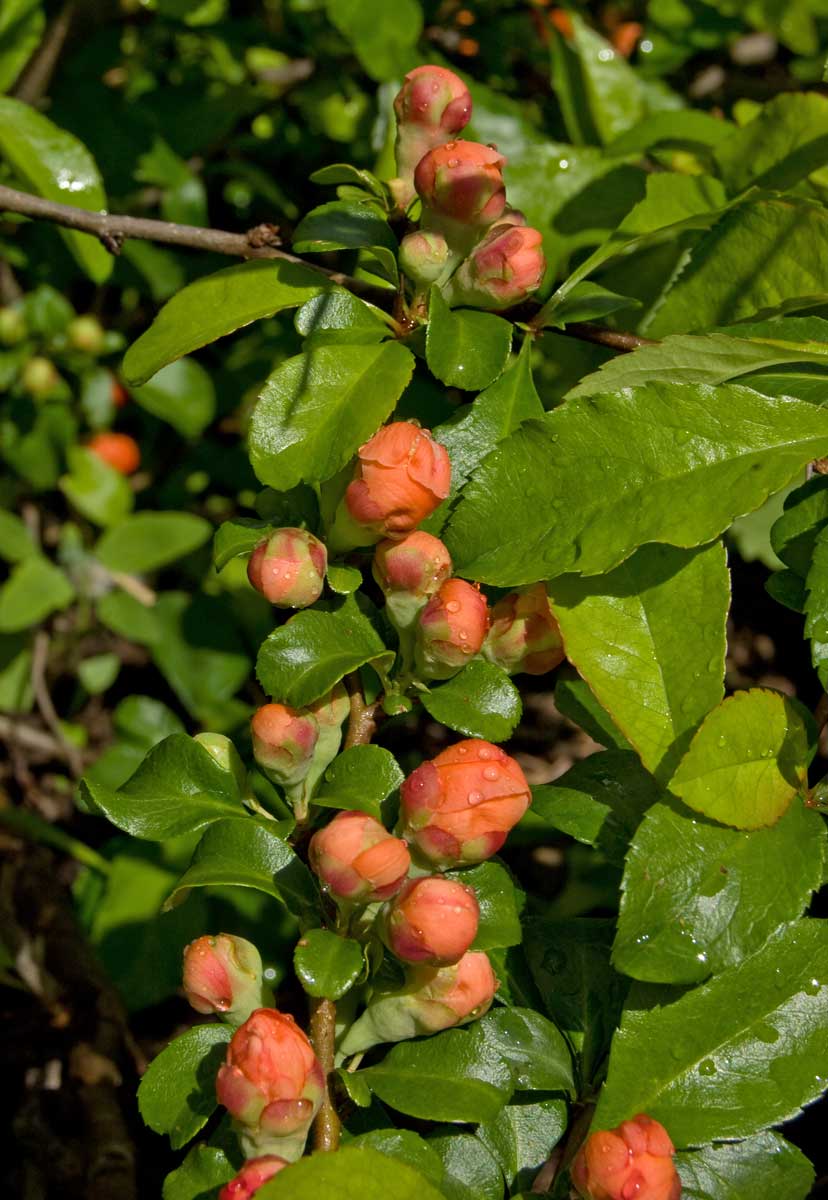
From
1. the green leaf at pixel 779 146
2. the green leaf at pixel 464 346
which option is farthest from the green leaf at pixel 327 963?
the green leaf at pixel 779 146

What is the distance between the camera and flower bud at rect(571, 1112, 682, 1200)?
2.51 ft

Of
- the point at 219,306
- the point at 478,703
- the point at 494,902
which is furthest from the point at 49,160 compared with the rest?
the point at 494,902

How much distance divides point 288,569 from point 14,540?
1.31m

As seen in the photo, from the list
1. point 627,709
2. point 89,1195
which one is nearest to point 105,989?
point 89,1195

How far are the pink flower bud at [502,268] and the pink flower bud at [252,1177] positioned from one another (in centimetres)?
63

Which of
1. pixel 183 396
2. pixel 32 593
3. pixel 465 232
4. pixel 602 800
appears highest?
pixel 465 232

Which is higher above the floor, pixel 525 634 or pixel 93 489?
pixel 525 634

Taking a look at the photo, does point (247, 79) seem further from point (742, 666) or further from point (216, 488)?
point (742, 666)

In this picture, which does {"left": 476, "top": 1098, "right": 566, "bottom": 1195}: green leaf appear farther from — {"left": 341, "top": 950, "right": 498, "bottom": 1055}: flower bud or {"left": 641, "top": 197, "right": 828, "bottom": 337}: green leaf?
{"left": 641, "top": 197, "right": 828, "bottom": 337}: green leaf

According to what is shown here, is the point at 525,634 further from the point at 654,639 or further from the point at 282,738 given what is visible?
the point at 282,738

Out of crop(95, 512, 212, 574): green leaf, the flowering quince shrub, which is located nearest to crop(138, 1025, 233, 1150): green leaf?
the flowering quince shrub

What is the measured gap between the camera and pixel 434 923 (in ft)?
2.54

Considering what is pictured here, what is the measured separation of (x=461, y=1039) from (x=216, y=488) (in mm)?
1489

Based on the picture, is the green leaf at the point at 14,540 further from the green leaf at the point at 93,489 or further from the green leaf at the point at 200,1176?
the green leaf at the point at 200,1176
